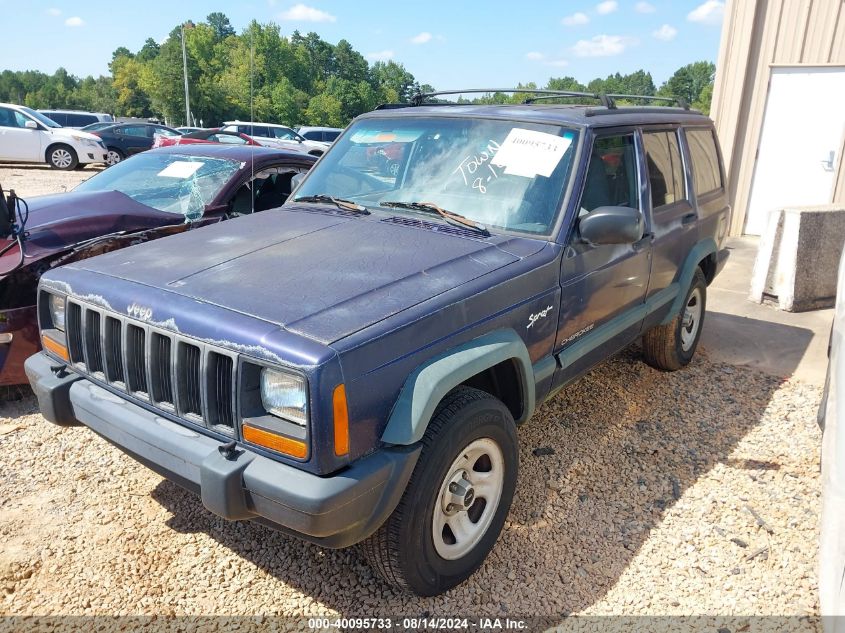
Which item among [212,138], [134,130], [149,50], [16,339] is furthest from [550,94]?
[149,50]

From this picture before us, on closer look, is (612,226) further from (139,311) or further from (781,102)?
(781,102)

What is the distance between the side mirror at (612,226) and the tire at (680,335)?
5.44 feet

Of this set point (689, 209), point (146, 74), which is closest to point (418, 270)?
point (689, 209)

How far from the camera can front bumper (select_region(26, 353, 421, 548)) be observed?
2027mm

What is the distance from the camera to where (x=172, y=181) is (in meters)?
5.17

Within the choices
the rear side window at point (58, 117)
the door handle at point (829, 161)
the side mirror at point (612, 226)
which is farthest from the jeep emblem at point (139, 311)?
the rear side window at point (58, 117)

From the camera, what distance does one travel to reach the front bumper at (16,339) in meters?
3.87

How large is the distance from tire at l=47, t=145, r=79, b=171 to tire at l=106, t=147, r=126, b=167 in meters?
0.99

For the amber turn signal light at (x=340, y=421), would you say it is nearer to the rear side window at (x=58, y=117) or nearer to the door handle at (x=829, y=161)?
the door handle at (x=829, y=161)

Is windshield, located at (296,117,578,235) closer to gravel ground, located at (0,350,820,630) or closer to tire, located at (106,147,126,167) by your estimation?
gravel ground, located at (0,350,820,630)

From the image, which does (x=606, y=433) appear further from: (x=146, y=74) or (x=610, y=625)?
(x=146, y=74)

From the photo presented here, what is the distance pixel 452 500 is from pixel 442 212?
4.60 feet

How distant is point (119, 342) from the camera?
2545mm

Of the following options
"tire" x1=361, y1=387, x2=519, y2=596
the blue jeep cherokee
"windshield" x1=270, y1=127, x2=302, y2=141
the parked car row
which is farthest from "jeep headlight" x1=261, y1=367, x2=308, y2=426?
"windshield" x1=270, y1=127, x2=302, y2=141
